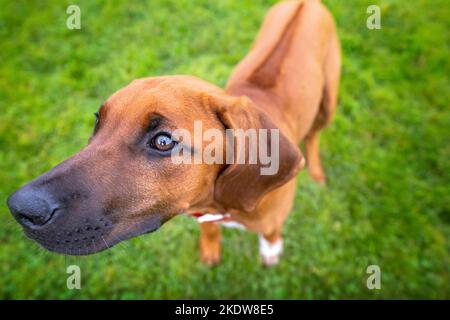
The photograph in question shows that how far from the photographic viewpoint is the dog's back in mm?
3514

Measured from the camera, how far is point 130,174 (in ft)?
7.64

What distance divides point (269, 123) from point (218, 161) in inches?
18.8

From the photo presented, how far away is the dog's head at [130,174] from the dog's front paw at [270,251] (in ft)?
5.96

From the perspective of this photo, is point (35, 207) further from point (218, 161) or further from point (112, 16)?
point (112, 16)

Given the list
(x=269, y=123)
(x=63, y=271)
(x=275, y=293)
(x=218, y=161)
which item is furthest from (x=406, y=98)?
(x=63, y=271)

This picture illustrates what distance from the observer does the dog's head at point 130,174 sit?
2209 mm

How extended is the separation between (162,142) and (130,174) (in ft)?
0.91

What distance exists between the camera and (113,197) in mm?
2299

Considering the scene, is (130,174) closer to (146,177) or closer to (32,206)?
(146,177)

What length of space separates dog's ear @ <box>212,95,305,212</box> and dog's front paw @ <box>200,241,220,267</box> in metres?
1.59

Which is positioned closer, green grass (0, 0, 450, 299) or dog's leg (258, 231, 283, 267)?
dog's leg (258, 231, 283, 267)

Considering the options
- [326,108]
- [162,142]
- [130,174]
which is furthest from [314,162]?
[130,174]

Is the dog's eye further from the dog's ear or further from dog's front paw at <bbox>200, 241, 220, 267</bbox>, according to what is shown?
dog's front paw at <bbox>200, 241, 220, 267</bbox>

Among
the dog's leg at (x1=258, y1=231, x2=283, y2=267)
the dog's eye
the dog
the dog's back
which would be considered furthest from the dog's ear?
the dog's leg at (x1=258, y1=231, x2=283, y2=267)
